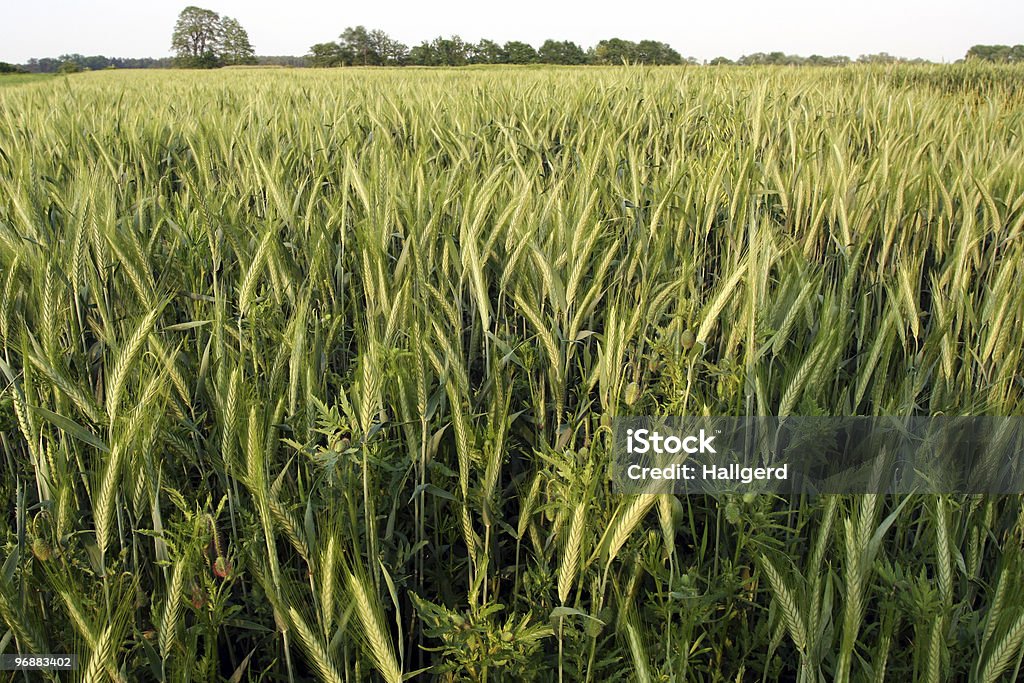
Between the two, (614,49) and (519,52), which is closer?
(614,49)

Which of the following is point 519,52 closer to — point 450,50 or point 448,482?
point 450,50

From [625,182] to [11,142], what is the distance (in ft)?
7.43

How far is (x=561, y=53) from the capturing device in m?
53.4

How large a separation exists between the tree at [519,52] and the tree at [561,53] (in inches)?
27.8

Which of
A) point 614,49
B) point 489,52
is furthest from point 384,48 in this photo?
point 614,49

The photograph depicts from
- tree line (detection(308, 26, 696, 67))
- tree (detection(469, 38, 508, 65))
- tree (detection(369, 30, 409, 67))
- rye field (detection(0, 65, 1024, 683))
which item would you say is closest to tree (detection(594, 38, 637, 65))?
tree line (detection(308, 26, 696, 67))

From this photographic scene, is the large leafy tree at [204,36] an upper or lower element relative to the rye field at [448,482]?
upper

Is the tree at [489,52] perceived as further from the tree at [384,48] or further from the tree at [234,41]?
the tree at [234,41]

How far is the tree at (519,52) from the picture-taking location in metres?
51.1

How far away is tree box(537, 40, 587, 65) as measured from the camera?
Result: 168 feet

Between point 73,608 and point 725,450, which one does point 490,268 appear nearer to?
point 725,450

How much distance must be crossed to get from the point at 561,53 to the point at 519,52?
3564mm

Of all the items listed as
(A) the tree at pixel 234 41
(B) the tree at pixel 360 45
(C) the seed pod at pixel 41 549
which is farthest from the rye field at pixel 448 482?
(A) the tree at pixel 234 41

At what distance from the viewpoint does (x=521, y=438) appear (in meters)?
1.30
